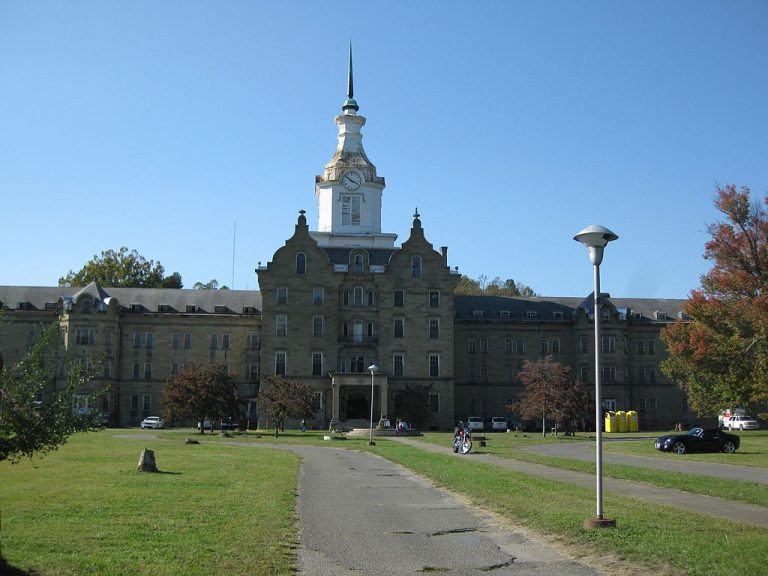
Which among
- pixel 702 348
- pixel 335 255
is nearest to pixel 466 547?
pixel 702 348

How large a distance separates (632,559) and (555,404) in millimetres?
56091

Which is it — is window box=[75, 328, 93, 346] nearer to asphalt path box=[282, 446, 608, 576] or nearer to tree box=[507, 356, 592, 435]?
tree box=[507, 356, 592, 435]

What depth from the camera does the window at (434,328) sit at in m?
85.9

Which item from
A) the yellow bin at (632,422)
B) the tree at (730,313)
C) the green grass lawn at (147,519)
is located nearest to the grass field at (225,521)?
the green grass lawn at (147,519)

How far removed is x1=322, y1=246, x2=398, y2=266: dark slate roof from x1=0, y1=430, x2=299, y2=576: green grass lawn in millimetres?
57532

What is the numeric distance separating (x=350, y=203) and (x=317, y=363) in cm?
1855

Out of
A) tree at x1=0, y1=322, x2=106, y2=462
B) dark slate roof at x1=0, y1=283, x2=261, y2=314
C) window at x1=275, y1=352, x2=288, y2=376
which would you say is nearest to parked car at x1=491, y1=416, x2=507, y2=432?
window at x1=275, y1=352, x2=288, y2=376

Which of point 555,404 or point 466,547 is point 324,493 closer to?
point 466,547

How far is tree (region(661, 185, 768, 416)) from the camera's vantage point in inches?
2264

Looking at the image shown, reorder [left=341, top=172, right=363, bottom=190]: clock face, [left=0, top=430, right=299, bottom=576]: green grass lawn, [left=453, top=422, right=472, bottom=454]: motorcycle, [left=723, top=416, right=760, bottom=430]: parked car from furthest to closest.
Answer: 1. [left=341, top=172, right=363, bottom=190]: clock face
2. [left=723, top=416, right=760, bottom=430]: parked car
3. [left=453, top=422, right=472, bottom=454]: motorcycle
4. [left=0, top=430, right=299, bottom=576]: green grass lawn

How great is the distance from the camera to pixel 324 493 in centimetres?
2502

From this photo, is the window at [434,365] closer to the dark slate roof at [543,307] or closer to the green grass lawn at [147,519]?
the dark slate roof at [543,307]

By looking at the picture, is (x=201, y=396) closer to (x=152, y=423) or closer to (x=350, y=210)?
(x=152, y=423)

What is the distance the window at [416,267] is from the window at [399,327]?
442 cm
